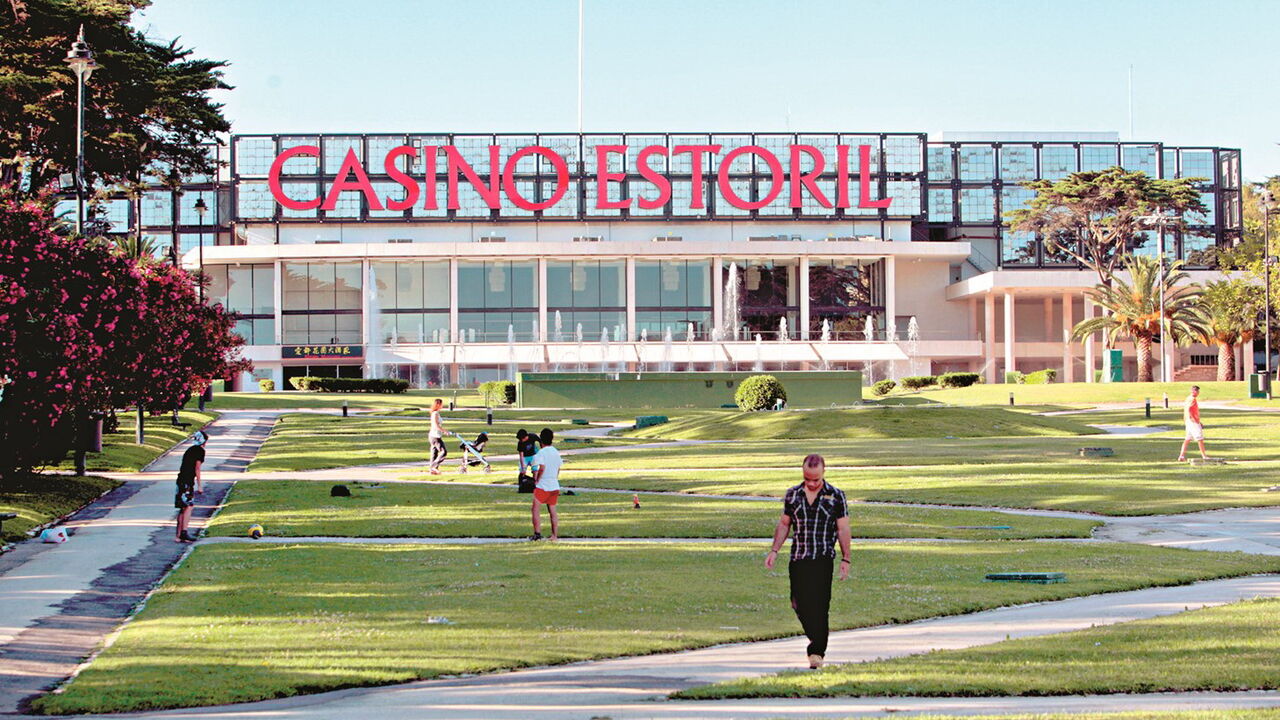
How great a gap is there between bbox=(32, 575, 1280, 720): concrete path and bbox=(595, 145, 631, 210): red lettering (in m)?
99.5

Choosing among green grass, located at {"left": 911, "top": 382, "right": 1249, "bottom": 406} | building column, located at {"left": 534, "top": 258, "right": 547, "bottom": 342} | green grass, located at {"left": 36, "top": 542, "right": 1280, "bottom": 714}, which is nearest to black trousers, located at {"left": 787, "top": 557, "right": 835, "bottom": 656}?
green grass, located at {"left": 36, "top": 542, "right": 1280, "bottom": 714}

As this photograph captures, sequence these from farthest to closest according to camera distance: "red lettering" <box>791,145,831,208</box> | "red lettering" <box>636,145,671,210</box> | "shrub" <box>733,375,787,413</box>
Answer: "red lettering" <box>791,145,831,208</box>
"red lettering" <box>636,145,671,210</box>
"shrub" <box>733,375,787,413</box>

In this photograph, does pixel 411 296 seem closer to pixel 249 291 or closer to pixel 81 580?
pixel 249 291

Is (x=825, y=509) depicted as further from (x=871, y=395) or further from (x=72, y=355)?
(x=871, y=395)

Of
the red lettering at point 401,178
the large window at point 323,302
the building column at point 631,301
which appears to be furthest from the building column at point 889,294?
the large window at point 323,302

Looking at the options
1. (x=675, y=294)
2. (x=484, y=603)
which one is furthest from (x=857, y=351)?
(x=484, y=603)

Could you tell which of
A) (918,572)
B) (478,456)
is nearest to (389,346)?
(478,456)

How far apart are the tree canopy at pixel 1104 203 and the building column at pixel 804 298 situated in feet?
53.5

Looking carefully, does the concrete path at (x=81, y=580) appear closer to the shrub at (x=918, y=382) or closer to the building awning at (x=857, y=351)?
the shrub at (x=918, y=382)

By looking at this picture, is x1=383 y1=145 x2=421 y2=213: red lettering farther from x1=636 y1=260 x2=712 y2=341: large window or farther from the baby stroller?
the baby stroller

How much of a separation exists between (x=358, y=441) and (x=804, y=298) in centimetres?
6642

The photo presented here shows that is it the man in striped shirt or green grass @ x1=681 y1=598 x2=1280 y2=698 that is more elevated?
the man in striped shirt

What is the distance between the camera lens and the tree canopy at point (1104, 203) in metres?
97.9

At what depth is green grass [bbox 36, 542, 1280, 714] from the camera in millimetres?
11430
